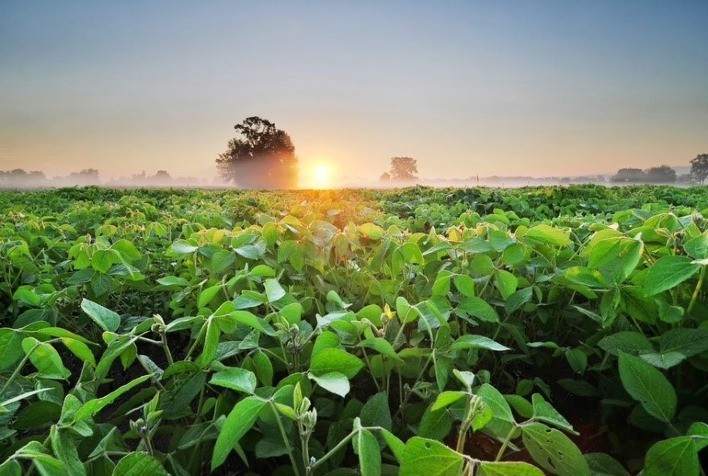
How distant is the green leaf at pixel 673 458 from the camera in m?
0.73

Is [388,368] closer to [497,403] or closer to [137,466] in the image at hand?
[497,403]

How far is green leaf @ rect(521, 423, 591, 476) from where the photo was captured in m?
0.76

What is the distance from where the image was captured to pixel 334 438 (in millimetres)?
1028

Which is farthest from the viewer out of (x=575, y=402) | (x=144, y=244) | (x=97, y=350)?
(x=144, y=244)

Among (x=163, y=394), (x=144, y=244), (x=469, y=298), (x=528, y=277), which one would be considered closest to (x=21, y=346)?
(x=163, y=394)

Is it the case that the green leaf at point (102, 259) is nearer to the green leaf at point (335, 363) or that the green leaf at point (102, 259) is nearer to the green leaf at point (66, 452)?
the green leaf at point (66, 452)

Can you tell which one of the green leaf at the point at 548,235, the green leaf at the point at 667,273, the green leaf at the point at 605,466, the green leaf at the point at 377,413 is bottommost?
the green leaf at the point at 605,466

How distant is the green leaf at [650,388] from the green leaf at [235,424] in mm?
712

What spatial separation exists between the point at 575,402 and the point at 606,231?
0.56m

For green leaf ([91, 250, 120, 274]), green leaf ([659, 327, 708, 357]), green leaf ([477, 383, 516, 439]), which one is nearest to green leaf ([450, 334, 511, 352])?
green leaf ([477, 383, 516, 439])

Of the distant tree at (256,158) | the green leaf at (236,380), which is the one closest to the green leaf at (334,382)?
the green leaf at (236,380)

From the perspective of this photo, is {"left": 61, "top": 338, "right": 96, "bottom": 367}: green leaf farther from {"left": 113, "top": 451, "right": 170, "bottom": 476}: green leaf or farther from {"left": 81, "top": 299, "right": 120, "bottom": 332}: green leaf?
{"left": 113, "top": 451, "right": 170, "bottom": 476}: green leaf

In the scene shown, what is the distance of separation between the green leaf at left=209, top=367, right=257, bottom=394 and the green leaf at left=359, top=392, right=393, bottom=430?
0.25 metres

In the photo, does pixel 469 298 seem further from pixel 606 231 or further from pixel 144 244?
pixel 144 244
